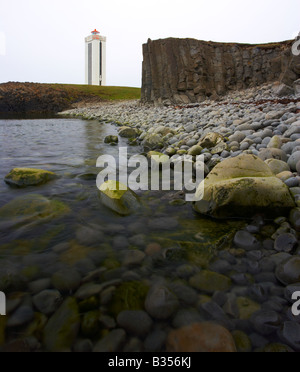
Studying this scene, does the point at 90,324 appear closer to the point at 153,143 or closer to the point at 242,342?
the point at 242,342

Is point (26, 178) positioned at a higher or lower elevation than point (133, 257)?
higher

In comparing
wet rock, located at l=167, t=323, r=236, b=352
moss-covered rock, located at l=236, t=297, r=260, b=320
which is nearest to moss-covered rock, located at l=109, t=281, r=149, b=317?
wet rock, located at l=167, t=323, r=236, b=352

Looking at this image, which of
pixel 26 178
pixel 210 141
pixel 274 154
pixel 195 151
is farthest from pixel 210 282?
pixel 210 141

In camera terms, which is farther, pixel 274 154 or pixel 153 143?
pixel 153 143

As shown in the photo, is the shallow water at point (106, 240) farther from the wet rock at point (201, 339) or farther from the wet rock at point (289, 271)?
the wet rock at point (289, 271)

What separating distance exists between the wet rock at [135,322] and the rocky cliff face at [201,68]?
19764 mm

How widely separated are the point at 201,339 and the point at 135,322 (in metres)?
0.35

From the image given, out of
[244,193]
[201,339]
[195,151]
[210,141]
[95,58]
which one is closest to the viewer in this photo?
[201,339]

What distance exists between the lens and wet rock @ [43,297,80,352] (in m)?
1.23

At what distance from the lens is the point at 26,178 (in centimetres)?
347

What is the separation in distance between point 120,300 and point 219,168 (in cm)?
185

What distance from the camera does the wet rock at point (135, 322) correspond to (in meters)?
1.30

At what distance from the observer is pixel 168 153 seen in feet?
16.4

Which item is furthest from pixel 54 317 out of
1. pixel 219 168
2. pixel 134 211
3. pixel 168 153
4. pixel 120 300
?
pixel 168 153
